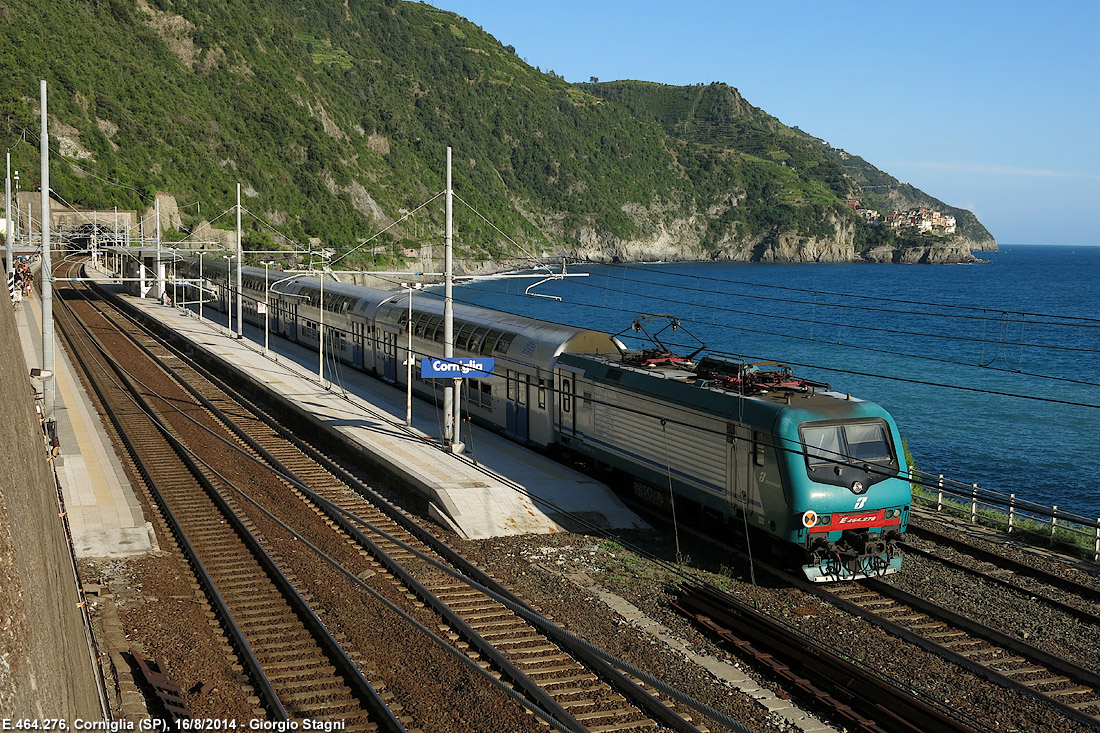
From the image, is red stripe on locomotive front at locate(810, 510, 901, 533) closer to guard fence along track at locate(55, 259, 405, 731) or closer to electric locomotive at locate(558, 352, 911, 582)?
electric locomotive at locate(558, 352, 911, 582)

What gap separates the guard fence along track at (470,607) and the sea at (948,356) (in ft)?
21.2

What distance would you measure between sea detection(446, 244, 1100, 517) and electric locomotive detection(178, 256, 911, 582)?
153 centimetres

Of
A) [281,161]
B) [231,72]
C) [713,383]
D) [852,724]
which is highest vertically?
[231,72]

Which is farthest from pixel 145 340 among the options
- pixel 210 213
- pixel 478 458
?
pixel 210 213

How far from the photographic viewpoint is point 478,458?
2684cm

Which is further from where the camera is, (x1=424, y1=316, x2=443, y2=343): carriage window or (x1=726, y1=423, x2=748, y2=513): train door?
(x1=424, y1=316, x2=443, y2=343): carriage window

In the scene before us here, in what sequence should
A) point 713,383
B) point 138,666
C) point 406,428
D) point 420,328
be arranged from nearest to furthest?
point 138,666, point 713,383, point 406,428, point 420,328

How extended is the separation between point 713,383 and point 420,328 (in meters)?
16.8

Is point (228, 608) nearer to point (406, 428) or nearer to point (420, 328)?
point (406, 428)

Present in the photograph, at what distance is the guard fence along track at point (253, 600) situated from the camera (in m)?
12.7

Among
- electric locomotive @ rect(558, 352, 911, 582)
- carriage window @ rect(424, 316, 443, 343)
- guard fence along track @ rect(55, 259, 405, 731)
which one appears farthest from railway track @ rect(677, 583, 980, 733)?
carriage window @ rect(424, 316, 443, 343)

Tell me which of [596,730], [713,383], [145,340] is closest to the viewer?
[596,730]

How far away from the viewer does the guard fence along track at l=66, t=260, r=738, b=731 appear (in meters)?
12.5

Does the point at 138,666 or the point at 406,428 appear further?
the point at 406,428
